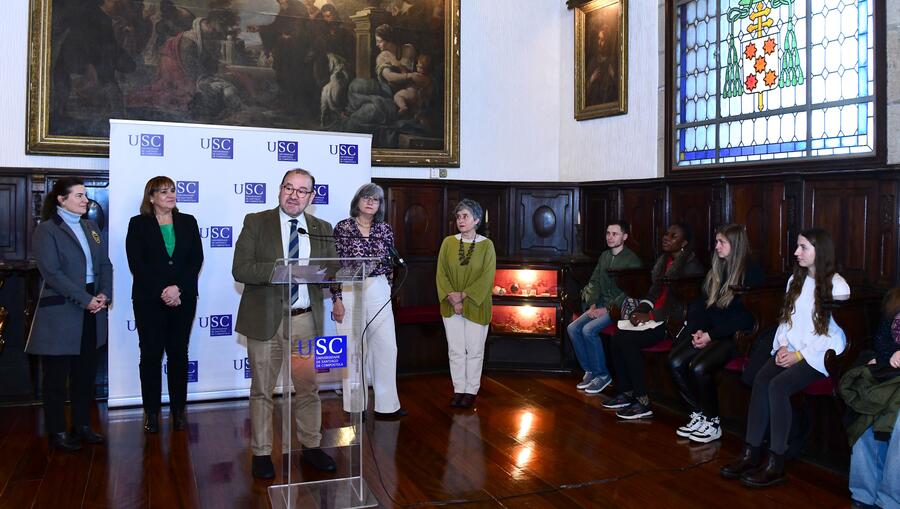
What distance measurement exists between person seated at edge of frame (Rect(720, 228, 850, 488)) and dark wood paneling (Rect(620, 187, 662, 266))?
2.42m

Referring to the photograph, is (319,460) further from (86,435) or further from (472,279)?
(472,279)

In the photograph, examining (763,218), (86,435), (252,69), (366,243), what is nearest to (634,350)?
(763,218)

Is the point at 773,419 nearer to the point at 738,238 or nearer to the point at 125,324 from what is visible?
the point at 738,238

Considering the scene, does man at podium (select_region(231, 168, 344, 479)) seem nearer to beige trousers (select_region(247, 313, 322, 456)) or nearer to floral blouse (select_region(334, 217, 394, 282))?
beige trousers (select_region(247, 313, 322, 456))

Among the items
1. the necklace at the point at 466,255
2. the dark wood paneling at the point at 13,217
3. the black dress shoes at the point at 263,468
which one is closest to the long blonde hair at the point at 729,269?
the necklace at the point at 466,255

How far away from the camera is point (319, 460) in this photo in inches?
156

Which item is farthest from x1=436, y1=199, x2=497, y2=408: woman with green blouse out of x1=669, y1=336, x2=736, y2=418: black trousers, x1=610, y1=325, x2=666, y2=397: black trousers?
x1=669, y1=336, x2=736, y2=418: black trousers

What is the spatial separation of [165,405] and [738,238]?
15.5 feet

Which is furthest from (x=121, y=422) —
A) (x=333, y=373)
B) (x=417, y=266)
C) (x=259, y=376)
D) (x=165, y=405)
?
(x=417, y=266)

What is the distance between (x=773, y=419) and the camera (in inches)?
176

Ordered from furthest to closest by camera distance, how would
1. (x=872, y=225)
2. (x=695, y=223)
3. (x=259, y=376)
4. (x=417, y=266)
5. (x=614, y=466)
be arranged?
(x=417, y=266), (x=695, y=223), (x=872, y=225), (x=614, y=466), (x=259, y=376)

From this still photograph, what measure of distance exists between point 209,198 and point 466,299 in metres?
2.30

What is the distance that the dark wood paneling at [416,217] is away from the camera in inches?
306

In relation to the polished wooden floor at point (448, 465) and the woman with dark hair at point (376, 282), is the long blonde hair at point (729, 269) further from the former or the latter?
the woman with dark hair at point (376, 282)
